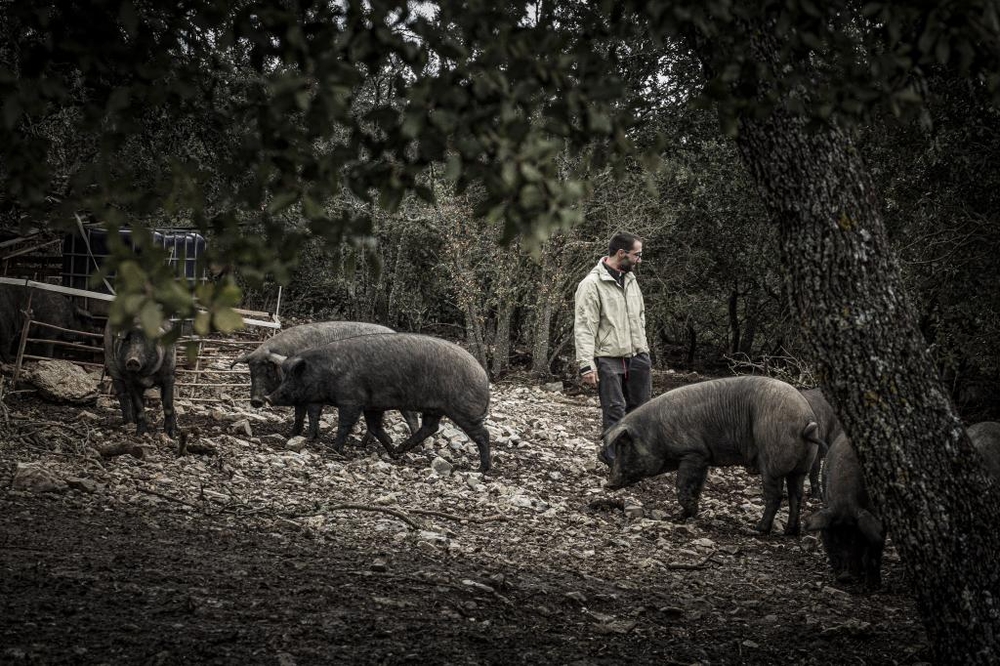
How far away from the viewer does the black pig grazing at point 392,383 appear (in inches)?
360

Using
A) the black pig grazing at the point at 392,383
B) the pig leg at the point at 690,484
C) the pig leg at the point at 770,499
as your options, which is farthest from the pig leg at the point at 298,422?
the pig leg at the point at 770,499

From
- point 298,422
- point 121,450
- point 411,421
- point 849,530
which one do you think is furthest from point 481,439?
point 849,530

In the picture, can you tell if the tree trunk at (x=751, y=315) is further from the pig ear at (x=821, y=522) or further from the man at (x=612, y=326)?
the pig ear at (x=821, y=522)

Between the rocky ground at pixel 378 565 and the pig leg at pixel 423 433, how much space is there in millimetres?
170

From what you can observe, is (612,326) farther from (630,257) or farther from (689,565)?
(689,565)

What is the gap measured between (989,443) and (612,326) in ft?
10.8

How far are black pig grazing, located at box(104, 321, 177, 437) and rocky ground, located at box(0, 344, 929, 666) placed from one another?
1.10 ft

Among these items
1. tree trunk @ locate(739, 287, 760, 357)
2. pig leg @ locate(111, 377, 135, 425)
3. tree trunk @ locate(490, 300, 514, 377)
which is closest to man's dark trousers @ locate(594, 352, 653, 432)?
pig leg @ locate(111, 377, 135, 425)

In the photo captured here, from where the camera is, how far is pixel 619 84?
7.38 ft

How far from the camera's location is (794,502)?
7574 millimetres

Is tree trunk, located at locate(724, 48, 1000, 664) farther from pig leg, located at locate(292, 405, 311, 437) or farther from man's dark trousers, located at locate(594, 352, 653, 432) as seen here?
pig leg, located at locate(292, 405, 311, 437)

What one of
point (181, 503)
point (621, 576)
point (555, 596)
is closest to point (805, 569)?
point (621, 576)

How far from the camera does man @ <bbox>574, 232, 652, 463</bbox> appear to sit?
8688 mm

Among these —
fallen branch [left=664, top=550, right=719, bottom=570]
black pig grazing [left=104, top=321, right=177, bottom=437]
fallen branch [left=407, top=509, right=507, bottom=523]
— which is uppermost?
black pig grazing [left=104, top=321, right=177, bottom=437]
